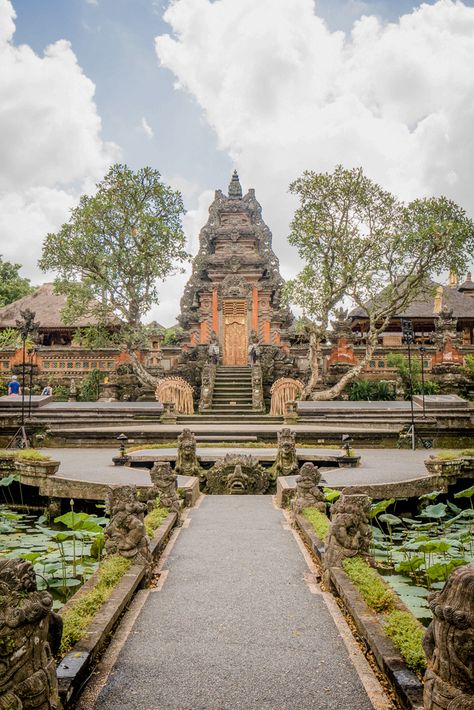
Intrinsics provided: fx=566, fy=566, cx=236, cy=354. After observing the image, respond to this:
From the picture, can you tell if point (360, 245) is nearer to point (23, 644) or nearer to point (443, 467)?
point (443, 467)

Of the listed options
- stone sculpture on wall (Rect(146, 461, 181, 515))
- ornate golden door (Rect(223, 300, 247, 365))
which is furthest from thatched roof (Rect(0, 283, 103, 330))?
stone sculpture on wall (Rect(146, 461, 181, 515))

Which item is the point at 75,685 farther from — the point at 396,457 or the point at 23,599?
the point at 396,457

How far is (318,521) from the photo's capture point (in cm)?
680

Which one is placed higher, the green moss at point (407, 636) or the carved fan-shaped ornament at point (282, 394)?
the carved fan-shaped ornament at point (282, 394)

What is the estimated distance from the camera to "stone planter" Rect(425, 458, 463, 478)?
9.39 metres

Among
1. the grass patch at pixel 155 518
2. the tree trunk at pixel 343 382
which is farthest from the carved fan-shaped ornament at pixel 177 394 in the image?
the grass patch at pixel 155 518

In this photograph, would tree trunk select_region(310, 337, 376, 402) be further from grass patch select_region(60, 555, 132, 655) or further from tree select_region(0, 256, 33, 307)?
tree select_region(0, 256, 33, 307)

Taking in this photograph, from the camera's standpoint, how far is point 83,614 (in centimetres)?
396

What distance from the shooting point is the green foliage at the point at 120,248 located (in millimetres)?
20203

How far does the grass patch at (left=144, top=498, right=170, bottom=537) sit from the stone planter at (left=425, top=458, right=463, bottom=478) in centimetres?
460

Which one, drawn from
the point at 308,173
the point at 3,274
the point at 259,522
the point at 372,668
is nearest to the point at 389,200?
the point at 308,173

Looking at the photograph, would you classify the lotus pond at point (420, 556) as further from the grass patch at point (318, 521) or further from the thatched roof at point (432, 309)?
the thatched roof at point (432, 309)

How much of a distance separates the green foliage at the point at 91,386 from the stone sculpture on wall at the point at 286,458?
563 inches

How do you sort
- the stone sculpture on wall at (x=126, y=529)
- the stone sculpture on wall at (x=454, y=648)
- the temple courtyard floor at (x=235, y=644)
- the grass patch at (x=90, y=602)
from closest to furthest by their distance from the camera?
the stone sculpture on wall at (x=454, y=648)
the temple courtyard floor at (x=235, y=644)
the grass patch at (x=90, y=602)
the stone sculpture on wall at (x=126, y=529)
